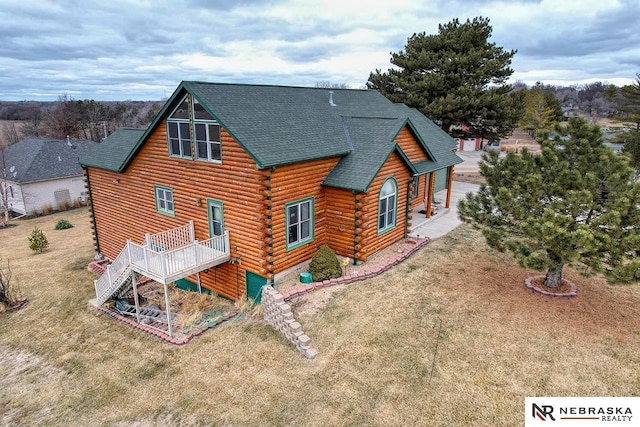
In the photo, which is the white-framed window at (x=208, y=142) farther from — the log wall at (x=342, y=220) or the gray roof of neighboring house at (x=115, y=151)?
the gray roof of neighboring house at (x=115, y=151)

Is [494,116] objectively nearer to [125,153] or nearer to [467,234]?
[467,234]

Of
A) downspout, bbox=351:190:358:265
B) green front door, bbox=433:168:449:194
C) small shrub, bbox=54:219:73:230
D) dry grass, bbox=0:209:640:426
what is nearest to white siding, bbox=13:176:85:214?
small shrub, bbox=54:219:73:230

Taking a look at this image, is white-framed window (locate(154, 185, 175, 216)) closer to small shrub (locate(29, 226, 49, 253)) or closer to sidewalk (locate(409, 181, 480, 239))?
sidewalk (locate(409, 181, 480, 239))

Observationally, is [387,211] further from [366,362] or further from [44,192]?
[44,192]

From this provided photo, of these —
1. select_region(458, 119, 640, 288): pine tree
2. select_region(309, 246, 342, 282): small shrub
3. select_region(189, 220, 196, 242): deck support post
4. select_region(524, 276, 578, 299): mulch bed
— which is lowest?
select_region(524, 276, 578, 299): mulch bed

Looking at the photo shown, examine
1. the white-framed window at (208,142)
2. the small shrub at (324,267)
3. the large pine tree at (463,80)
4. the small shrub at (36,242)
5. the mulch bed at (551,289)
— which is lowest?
the small shrub at (36,242)

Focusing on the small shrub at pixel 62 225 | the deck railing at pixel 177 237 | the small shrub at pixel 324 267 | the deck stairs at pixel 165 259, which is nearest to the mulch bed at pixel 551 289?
the small shrub at pixel 324 267
